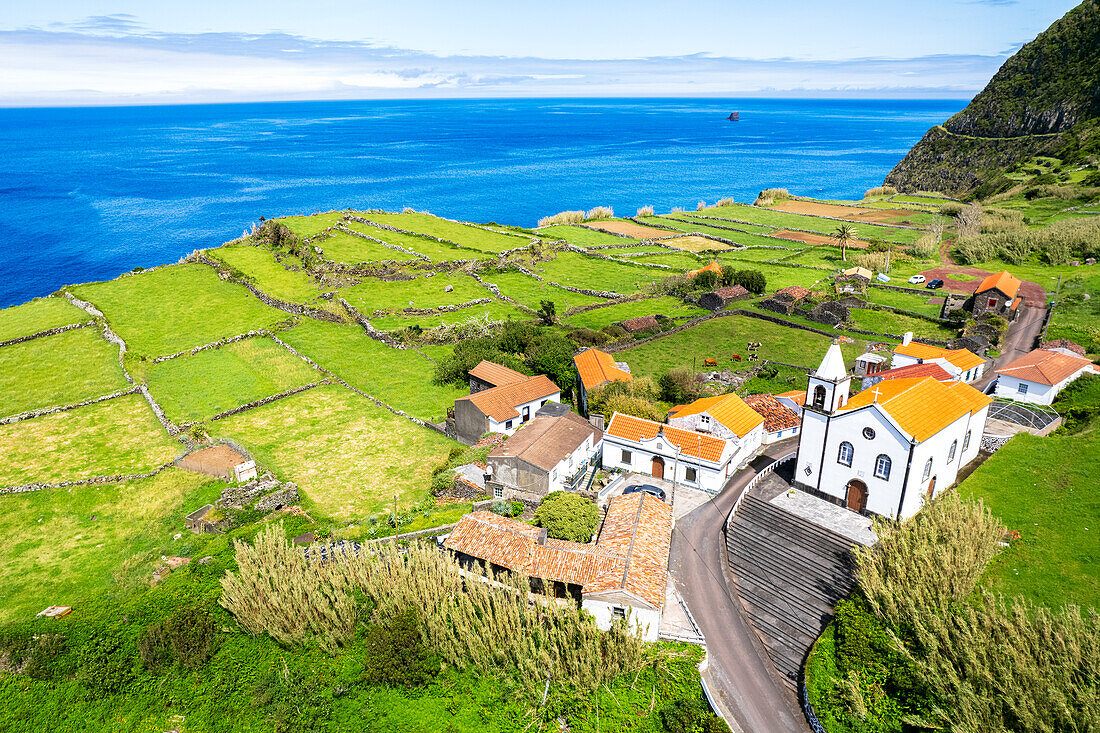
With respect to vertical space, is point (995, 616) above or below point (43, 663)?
above

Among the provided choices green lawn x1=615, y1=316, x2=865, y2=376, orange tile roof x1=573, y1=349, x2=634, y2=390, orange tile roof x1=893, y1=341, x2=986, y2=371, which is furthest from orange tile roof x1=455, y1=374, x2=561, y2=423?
orange tile roof x1=893, y1=341, x2=986, y2=371

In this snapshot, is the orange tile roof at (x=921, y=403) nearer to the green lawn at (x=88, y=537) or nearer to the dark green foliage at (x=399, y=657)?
the dark green foliage at (x=399, y=657)

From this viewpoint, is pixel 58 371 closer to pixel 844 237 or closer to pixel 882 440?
pixel 882 440

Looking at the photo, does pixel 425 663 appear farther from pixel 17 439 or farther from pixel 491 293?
pixel 491 293

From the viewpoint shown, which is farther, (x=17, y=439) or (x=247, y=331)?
(x=247, y=331)

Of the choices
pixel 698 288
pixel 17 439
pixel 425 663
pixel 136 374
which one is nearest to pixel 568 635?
pixel 425 663

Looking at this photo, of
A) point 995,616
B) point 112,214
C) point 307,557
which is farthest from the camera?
point 112,214

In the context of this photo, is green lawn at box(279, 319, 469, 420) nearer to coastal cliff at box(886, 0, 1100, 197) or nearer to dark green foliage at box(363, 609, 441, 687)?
dark green foliage at box(363, 609, 441, 687)

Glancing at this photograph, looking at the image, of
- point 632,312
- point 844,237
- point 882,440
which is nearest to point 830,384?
point 882,440
